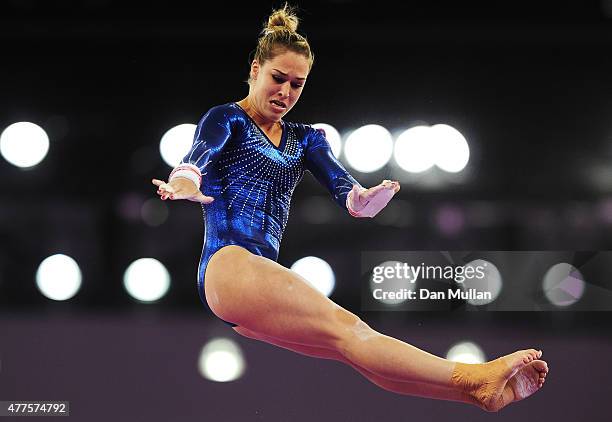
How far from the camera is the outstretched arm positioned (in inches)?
77.0

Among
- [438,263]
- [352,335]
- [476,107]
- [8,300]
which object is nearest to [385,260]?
[438,263]

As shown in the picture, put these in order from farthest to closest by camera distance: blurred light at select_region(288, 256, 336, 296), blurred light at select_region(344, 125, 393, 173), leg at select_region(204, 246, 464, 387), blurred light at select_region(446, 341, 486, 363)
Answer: blurred light at select_region(288, 256, 336, 296), blurred light at select_region(344, 125, 393, 173), blurred light at select_region(446, 341, 486, 363), leg at select_region(204, 246, 464, 387)

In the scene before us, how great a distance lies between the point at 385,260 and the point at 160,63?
3.38 ft

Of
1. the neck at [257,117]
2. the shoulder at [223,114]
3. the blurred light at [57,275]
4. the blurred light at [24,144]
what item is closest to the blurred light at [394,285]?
the neck at [257,117]

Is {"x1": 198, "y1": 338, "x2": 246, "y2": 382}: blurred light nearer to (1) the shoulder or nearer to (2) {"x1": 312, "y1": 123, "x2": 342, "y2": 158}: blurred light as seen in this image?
(2) {"x1": 312, "y1": 123, "x2": 342, "y2": 158}: blurred light

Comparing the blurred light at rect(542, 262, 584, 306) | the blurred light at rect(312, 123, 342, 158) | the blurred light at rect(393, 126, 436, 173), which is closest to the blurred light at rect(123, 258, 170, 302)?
the blurred light at rect(312, 123, 342, 158)

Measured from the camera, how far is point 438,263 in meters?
2.54

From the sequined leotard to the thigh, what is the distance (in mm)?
96

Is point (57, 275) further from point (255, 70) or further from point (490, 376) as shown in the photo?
point (490, 376)

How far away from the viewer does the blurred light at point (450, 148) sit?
2.66 m

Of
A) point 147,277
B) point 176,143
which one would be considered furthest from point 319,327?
point 147,277

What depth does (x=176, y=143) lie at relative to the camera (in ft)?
8.85

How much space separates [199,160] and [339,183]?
17.1 inches

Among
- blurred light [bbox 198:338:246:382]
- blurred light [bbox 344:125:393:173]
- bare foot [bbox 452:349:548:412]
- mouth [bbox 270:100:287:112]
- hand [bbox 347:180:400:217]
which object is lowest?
bare foot [bbox 452:349:548:412]
